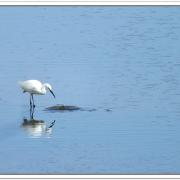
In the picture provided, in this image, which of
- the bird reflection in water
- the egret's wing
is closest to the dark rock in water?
the bird reflection in water

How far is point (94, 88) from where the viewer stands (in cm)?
1197

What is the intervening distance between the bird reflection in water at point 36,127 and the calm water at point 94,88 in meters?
0.03

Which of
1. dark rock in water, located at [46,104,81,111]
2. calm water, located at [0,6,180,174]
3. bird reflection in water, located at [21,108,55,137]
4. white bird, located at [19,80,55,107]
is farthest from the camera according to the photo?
white bird, located at [19,80,55,107]

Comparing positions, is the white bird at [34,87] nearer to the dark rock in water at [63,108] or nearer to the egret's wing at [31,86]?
the egret's wing at [31,86]

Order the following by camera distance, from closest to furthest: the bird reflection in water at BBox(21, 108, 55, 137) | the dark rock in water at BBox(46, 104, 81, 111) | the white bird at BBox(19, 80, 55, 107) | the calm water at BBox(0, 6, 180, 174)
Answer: the calm water at BBox(0, 6, 180, 174)
the bird reflection in water at BBox(21, 108, 55, 137)
the dark rock in water at BBox(46, 104, 81, 111)
the white bird at BBox(19, 80, 55, 107)

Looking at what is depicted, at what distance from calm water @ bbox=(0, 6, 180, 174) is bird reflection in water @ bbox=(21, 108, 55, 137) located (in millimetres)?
26

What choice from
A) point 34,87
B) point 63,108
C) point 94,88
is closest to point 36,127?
point 63,108

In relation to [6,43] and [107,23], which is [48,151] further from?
[107,23]

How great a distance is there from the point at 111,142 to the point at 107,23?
5745 millimetres

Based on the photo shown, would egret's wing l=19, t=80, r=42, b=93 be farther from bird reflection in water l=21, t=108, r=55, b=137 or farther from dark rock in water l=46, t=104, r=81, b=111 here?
bird reflection in water l=21, t=108, r=55, b=137

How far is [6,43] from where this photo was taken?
47.1ft

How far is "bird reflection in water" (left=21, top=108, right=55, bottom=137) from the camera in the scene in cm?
1027
